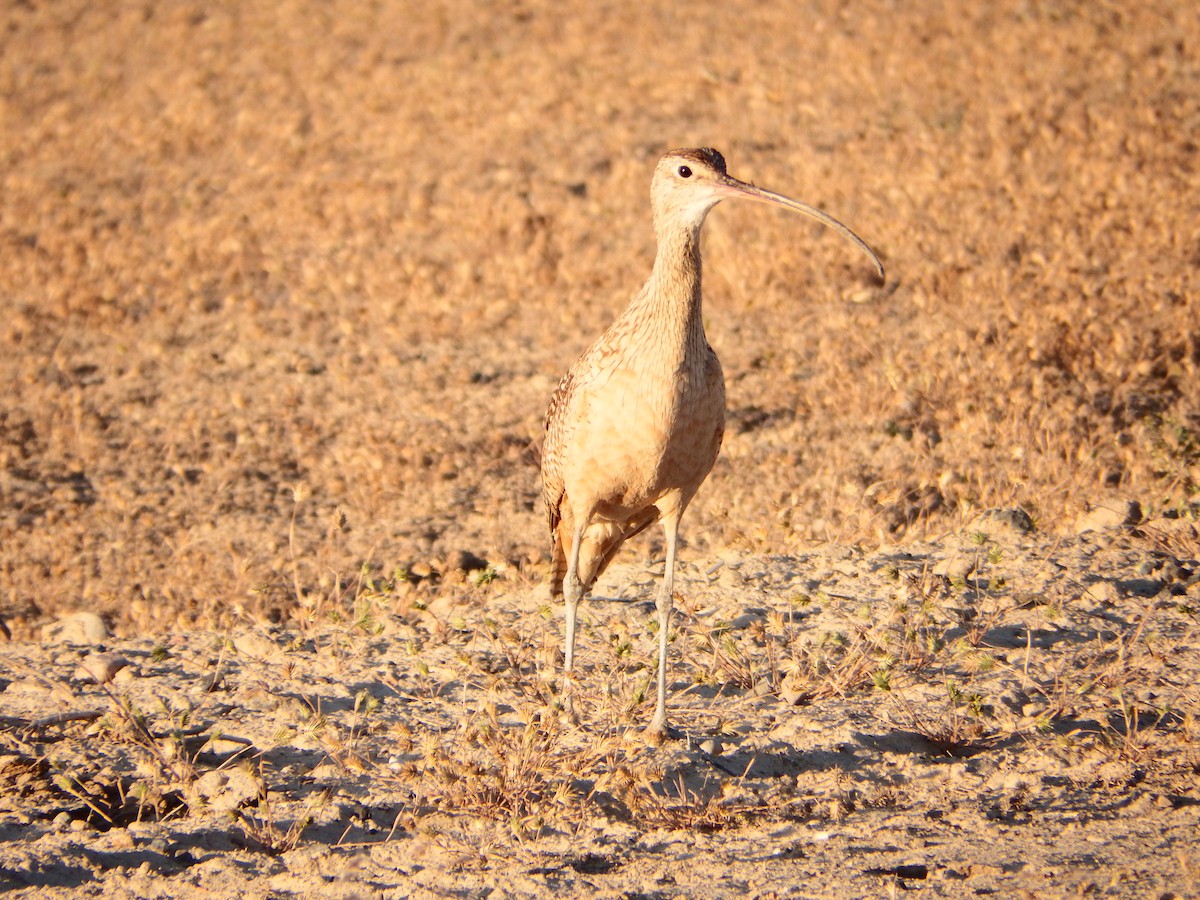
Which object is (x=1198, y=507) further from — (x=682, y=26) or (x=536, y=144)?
(x=682, y=26)

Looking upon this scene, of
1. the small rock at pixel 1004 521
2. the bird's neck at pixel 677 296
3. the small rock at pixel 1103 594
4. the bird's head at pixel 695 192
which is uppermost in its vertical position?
the bird's head at pixel 695 192

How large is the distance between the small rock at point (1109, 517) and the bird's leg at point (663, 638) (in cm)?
237

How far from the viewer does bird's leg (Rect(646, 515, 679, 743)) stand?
15.7 feet

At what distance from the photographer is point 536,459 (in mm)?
7547

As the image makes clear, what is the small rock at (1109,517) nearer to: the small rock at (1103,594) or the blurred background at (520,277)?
the blurred background at (520,277)

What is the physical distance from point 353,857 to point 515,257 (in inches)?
261

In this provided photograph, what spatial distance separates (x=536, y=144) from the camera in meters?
12.0

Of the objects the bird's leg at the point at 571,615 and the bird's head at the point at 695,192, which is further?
the bird's leg at the point at 571,615

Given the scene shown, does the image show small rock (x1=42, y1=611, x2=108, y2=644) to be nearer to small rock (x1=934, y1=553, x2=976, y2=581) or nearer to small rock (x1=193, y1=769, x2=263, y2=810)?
small rock (x1=193, y1=769, x2=263, y2=810)

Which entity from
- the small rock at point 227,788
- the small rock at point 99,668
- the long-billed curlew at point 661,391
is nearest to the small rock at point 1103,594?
the long-billed curlew at point 661,391

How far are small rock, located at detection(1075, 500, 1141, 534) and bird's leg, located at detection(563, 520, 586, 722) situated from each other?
8.77ft

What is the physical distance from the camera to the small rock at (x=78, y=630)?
5.93m

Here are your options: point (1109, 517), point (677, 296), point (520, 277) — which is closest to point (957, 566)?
point (1109, 517)

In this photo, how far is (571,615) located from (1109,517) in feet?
9.51
